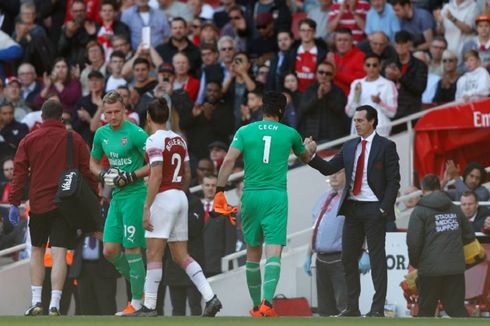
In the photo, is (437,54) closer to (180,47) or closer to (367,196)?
(180,47)

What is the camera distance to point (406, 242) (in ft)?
53.9

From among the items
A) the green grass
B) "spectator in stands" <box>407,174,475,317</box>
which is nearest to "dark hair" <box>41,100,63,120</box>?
the green grass

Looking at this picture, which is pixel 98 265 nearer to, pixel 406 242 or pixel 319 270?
pixel 319 270

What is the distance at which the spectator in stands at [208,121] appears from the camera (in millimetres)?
→ 21469

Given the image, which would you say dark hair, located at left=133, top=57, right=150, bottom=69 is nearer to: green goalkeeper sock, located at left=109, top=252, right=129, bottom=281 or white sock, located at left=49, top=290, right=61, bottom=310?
green goalkeeper sock, located at left=109, top=252, right=129, bottom=281

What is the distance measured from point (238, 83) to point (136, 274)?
24.4ft

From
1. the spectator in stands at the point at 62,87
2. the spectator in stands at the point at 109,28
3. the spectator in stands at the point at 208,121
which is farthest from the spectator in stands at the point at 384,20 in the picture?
the spectator in stands at the point at 62,87

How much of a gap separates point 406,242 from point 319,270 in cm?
134

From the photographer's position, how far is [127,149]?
14.7 meters

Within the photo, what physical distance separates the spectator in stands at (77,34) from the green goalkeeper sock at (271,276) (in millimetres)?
10281

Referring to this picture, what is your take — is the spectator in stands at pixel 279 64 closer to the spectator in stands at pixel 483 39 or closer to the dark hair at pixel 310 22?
the dark hair at pixel 310 22

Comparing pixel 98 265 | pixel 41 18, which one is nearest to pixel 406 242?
pixel 98 265

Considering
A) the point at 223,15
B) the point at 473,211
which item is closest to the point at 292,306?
the point at 473,211

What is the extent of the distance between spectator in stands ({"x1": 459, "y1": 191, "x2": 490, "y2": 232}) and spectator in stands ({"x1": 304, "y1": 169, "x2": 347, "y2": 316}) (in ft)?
5.67
